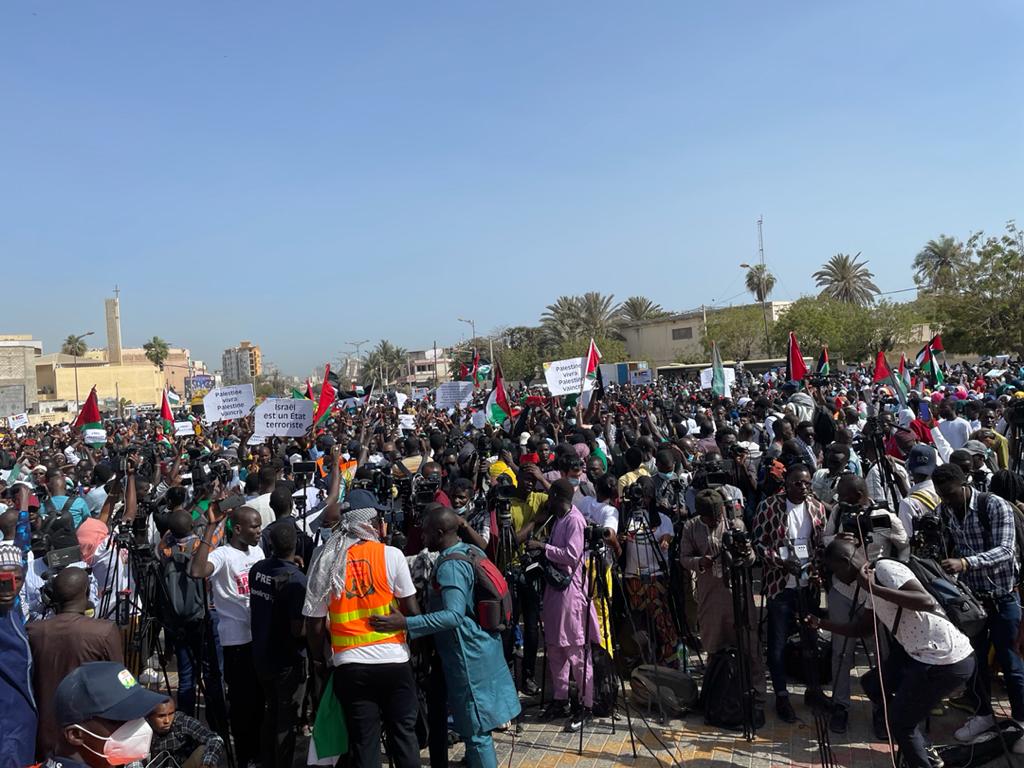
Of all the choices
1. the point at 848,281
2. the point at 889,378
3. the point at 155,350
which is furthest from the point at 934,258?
the point at 155,350

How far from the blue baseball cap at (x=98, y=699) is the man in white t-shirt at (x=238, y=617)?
8.55ft

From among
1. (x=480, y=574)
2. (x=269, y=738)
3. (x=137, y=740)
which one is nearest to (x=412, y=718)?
(x=480, y=574)

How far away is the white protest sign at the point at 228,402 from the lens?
1401 cm

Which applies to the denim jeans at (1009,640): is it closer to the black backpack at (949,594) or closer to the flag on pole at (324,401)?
the black backpack at (949,594)

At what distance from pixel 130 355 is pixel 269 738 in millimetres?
109905

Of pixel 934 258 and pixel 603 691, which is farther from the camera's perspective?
Answer: pixel 934 258

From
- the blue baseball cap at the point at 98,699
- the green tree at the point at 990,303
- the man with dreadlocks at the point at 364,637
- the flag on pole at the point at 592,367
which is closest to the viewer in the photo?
the blue baseball cap at the point at 98,699

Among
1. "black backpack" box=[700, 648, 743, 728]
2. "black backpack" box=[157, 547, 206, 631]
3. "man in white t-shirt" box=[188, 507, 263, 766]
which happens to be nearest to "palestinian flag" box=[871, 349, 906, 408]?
"black backpack" box=[700, 648, 743, 728]

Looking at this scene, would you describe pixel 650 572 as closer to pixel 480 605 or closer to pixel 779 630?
pixel 779 630

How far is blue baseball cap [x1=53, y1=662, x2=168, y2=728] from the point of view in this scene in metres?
2.59

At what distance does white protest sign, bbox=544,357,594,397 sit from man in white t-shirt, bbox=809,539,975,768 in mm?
9760

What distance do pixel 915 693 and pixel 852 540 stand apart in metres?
0.82

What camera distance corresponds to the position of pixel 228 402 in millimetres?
14203

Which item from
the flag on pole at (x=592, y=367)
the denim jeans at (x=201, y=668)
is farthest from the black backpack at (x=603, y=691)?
the flag on pole at (x=592, y=367)
